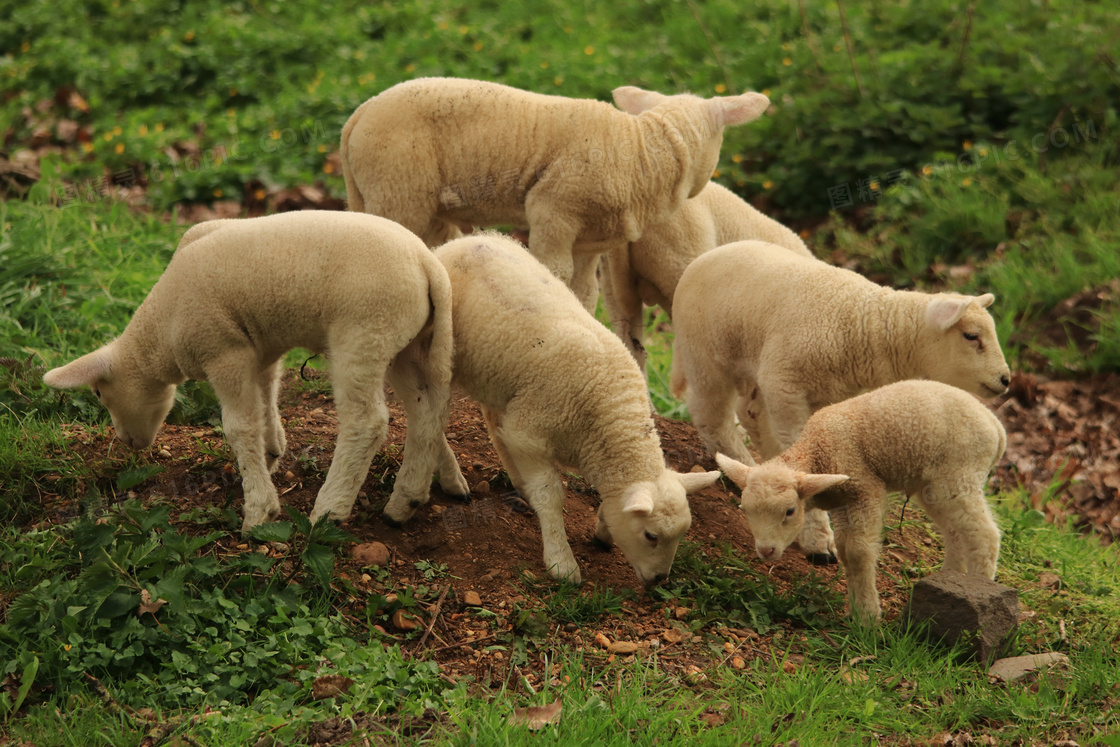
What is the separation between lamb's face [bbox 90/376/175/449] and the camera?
465 cm

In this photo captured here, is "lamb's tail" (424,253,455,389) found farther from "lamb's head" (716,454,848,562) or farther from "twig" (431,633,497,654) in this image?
"lamb's head" (716,454,848,562)

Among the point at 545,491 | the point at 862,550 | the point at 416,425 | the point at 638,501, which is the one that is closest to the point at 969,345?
Result: the point at 862,550

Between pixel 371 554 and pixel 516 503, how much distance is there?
92 cm

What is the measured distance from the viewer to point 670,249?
6070 mm

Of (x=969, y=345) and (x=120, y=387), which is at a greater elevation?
(x=969, y=345)

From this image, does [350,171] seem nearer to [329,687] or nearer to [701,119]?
[701,119]

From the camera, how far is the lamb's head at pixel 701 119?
567cm

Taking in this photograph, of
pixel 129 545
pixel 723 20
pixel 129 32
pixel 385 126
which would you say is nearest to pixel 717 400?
pixel 385 126

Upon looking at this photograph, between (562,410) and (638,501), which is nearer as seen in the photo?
(638,501)

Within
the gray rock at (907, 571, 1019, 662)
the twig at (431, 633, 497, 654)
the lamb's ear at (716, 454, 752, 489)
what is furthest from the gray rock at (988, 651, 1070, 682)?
the twig at (431, 633, 497, 654)

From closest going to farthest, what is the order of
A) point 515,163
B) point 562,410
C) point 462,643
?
point 462,643
point 562,410
point 515,163

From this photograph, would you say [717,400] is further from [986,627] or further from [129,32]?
[129,32]

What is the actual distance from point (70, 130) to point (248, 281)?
745cm

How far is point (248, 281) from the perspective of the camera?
4.22 meters
